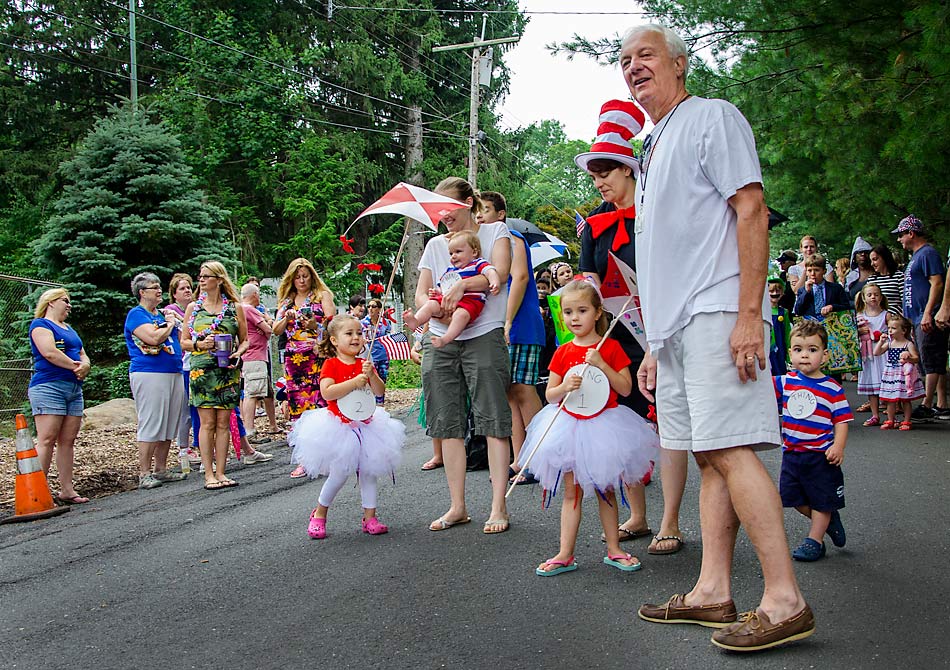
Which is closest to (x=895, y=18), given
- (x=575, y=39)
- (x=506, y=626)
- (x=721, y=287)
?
(x=575, y=39)

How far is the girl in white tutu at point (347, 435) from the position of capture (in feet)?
18.0

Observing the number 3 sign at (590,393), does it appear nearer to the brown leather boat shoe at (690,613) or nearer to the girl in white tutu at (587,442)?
the girl in white tutu at (587,442)

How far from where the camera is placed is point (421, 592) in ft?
13.8

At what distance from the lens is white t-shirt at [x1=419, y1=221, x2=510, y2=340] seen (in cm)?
542

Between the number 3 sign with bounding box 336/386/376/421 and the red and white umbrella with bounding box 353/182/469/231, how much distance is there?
1124mm

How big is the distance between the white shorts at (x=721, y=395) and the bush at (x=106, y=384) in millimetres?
12516

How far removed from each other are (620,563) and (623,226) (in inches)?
69.4

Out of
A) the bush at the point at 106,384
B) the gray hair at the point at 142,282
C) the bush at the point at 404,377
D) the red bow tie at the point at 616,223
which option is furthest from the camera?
the bush at the point at 404,377

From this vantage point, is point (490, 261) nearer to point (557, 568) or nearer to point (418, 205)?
point (418, 205)

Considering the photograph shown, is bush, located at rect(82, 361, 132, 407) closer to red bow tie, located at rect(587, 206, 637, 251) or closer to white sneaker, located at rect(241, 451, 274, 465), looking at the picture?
white sneaker, located at rect(241, 451, 274, 465)

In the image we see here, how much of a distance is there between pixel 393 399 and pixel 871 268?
323 inches

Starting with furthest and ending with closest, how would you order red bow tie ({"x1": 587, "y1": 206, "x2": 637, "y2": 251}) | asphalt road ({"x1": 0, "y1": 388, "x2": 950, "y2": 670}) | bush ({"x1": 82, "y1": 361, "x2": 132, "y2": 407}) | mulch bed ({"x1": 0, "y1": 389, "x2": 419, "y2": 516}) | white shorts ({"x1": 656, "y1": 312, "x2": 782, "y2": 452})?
bush ({"x1": 82, "y1": 361, "x2": 132, "y2": 407}) < mulch bed ({"x1": 0, "y1": 389, "x2": 419, "y2": 516}) < red bow tie ({"x1": 587, "y1": 206, "x2": 637, "y2": 251}) < asphalt road ({"x1": 0, "y1": 388, "x2": 950, "y2": 670}) < white shorts ({"x1": 656, "y1": 312, "x2": 782, "y2": 452})

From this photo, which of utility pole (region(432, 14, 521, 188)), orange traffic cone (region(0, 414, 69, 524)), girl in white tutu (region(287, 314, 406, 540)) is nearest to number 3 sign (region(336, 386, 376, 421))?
girl in white tutu (region(287, 314, 406, 540))

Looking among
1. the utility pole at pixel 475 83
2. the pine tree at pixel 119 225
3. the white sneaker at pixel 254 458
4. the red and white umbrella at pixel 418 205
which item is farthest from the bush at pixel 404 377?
the red and white umbrella at pixel 418 205
